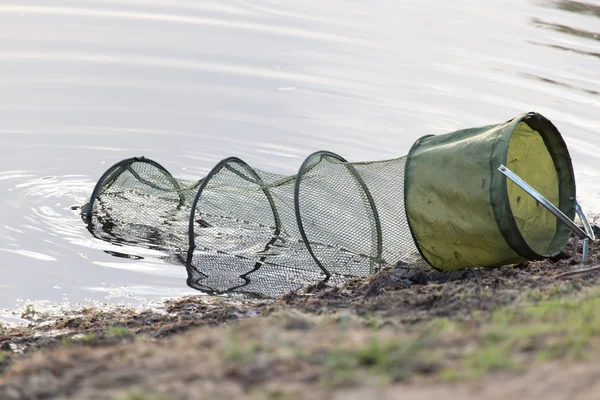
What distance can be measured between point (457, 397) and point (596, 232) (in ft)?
19.0

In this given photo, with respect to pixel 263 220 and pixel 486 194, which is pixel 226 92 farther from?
pixel 486 194

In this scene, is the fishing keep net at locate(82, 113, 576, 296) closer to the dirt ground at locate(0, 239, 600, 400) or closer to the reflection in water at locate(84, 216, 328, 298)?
the reflection in water at locate(84, 216, 328, 298)

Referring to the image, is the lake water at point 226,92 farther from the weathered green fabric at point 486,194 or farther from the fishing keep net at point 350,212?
the weathered green fabric at point 486,194

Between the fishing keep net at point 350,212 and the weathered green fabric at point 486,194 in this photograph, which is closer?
the weathered green fabric at point 486,194

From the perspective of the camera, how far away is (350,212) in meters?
8.09

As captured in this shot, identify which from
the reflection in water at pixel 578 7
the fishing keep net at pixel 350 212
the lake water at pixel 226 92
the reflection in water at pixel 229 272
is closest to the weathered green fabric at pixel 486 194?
the fishing keep net at pixel 350 212

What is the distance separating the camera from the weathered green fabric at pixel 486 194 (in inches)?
264

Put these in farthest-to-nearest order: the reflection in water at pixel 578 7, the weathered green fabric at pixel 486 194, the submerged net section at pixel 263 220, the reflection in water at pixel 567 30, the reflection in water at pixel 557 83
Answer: the reflection in water at pixel 578 7 < the reflection in water at pixel 567 30 < the reflection in water at pixel 557 83 < the submerged net section at pixel 263 220 < the weathered green fabric at pixel 486 194

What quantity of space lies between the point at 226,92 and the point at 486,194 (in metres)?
6.61

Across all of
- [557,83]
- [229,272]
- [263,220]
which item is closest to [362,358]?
[229,272]

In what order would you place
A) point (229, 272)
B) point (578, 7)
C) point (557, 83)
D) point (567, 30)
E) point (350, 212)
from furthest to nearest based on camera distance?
point (578, 7) → point (567, 30) → point (557, 83) → point (229, 272) → point (350, 212)

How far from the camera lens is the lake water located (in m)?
8.70

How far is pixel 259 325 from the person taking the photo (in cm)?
464

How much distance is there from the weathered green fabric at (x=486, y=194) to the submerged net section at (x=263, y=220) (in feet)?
1.82
